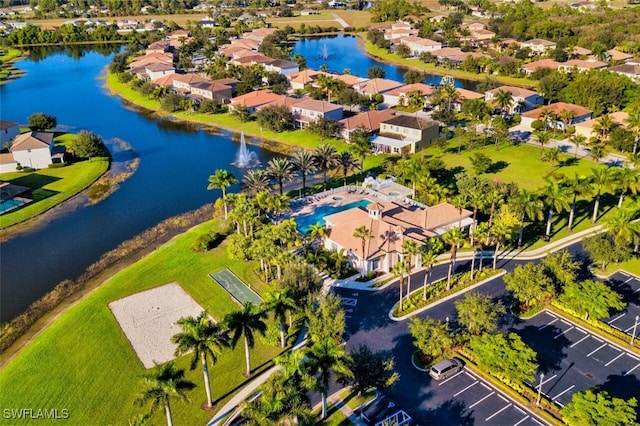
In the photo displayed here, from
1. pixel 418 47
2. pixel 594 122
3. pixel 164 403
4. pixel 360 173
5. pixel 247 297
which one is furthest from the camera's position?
pixel 418 47

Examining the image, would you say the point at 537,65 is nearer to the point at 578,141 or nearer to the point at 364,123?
the point at 578,141

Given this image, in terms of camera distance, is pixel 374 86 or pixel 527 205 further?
pixel 374 86

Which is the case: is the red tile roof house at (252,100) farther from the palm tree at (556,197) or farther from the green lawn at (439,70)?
the palm tree at (556,197)

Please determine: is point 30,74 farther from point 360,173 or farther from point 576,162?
point 576,162

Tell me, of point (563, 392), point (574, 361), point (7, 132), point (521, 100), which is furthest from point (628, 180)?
point (7, 132)

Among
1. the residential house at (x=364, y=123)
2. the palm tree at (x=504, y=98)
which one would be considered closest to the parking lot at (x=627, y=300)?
the residential house at (x=364, y=123)

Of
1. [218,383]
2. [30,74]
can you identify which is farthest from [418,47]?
[218,383]
